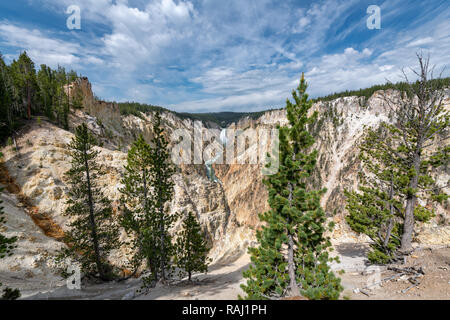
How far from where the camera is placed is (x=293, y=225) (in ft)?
19.2

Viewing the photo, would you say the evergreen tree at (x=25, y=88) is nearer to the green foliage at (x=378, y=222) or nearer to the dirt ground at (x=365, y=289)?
the dirt ground at (x=365, y=289)

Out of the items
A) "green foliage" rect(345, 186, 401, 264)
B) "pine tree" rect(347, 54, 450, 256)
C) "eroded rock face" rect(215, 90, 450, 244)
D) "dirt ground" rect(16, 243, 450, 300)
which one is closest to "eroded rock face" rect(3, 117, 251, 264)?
"dirt ground" rect(16, 243, 450, 300)

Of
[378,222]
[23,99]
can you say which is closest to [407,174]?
[378,222]

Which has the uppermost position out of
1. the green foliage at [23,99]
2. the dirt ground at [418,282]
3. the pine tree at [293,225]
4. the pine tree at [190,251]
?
the green foliage at [23,99]

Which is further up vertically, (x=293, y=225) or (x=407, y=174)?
(x=407, y=174)

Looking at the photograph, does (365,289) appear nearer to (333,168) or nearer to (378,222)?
(378,222)

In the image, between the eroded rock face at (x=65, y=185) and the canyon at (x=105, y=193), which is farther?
the eroded rock face at (x=65, y=185)

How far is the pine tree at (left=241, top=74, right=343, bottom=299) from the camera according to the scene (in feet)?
18.3

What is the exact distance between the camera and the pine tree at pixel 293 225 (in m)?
5.59

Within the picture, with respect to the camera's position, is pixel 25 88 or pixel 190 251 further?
pixel 25 88

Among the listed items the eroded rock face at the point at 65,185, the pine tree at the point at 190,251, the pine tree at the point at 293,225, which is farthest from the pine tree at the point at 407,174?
the eroded rock face at the point at 65,185

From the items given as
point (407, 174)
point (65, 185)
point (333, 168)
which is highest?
point (407, 174)
